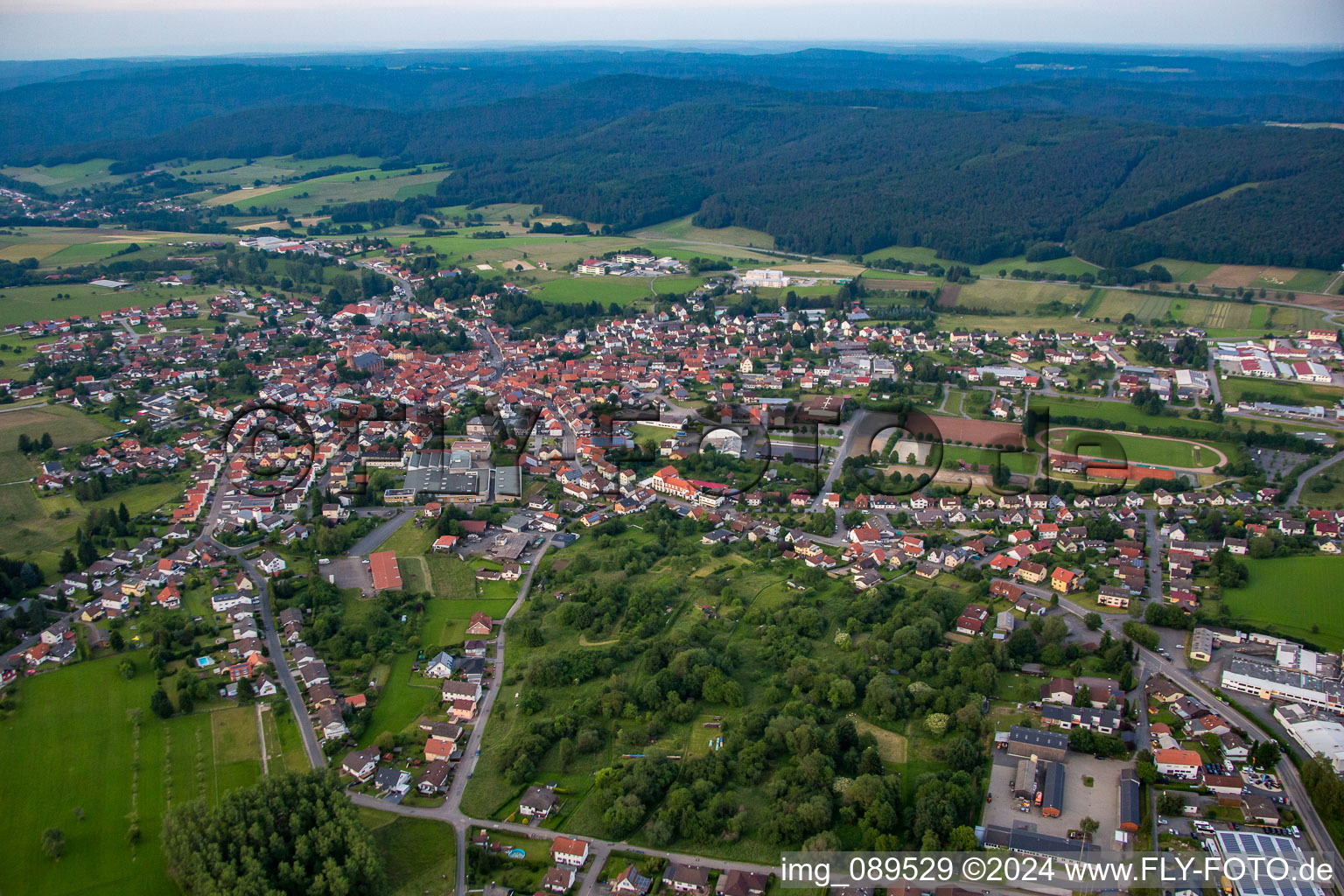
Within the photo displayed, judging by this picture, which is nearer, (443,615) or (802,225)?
(443,615)

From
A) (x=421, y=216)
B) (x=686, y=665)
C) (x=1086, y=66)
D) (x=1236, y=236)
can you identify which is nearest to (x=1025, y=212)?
(x=1236, y=236)

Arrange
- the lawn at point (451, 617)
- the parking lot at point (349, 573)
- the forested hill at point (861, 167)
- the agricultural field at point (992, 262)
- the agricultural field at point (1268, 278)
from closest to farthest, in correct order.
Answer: the lawn at point (451, 617) → the parking lot at point (349, 573) → the agricultural field at point (1268, 278) → the agricultural field at point (992, 262) → the forested hill at point (861, 167)

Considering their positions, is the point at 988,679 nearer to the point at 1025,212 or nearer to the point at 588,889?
the point at 588,889

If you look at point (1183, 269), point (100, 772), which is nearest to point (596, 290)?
point (1183, 269)

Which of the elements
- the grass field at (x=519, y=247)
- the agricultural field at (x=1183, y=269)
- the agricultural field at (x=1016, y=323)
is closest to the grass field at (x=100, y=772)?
the agricultural field at (x=1016, y=323)

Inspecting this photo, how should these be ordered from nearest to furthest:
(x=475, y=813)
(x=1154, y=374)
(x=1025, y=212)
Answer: (x=475, y=813), (x=1154, y=374), (x=1025, y=212)

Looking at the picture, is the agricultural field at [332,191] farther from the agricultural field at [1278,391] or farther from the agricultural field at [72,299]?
the agricultural field at [1278,391]
